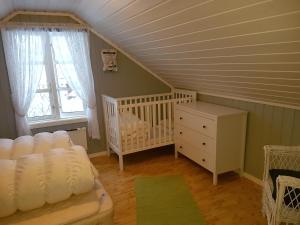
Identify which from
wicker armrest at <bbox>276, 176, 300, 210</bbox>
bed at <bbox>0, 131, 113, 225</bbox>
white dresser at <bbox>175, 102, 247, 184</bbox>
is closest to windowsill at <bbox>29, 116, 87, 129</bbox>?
white dresser at <bbox>175, 102, 247, 184</bbox>

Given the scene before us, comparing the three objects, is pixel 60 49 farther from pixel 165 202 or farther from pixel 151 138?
pixel 165 202

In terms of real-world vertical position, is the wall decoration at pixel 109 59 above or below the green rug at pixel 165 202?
above

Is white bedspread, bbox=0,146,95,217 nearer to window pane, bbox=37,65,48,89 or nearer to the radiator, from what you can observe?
the radiator

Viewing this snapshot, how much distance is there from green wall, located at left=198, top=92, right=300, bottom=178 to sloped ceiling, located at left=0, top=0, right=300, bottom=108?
117 millimetres

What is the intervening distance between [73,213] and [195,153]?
1.95 meters

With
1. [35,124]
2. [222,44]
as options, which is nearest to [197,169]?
[222,44]

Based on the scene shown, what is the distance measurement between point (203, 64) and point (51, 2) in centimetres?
181

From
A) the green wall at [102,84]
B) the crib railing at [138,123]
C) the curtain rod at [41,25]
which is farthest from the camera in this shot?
the crib railing at [138,123]

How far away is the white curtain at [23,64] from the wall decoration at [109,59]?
2.68 feet

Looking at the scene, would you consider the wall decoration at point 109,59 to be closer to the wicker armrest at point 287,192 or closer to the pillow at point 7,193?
the pillow at point 7,193

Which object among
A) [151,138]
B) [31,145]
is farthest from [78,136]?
[31,145]

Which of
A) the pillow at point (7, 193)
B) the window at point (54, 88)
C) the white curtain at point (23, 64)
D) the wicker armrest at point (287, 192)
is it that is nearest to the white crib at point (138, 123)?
the window at point (54, 88)

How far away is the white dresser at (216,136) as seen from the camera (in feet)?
8.31

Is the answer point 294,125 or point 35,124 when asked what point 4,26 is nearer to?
point 35,124
